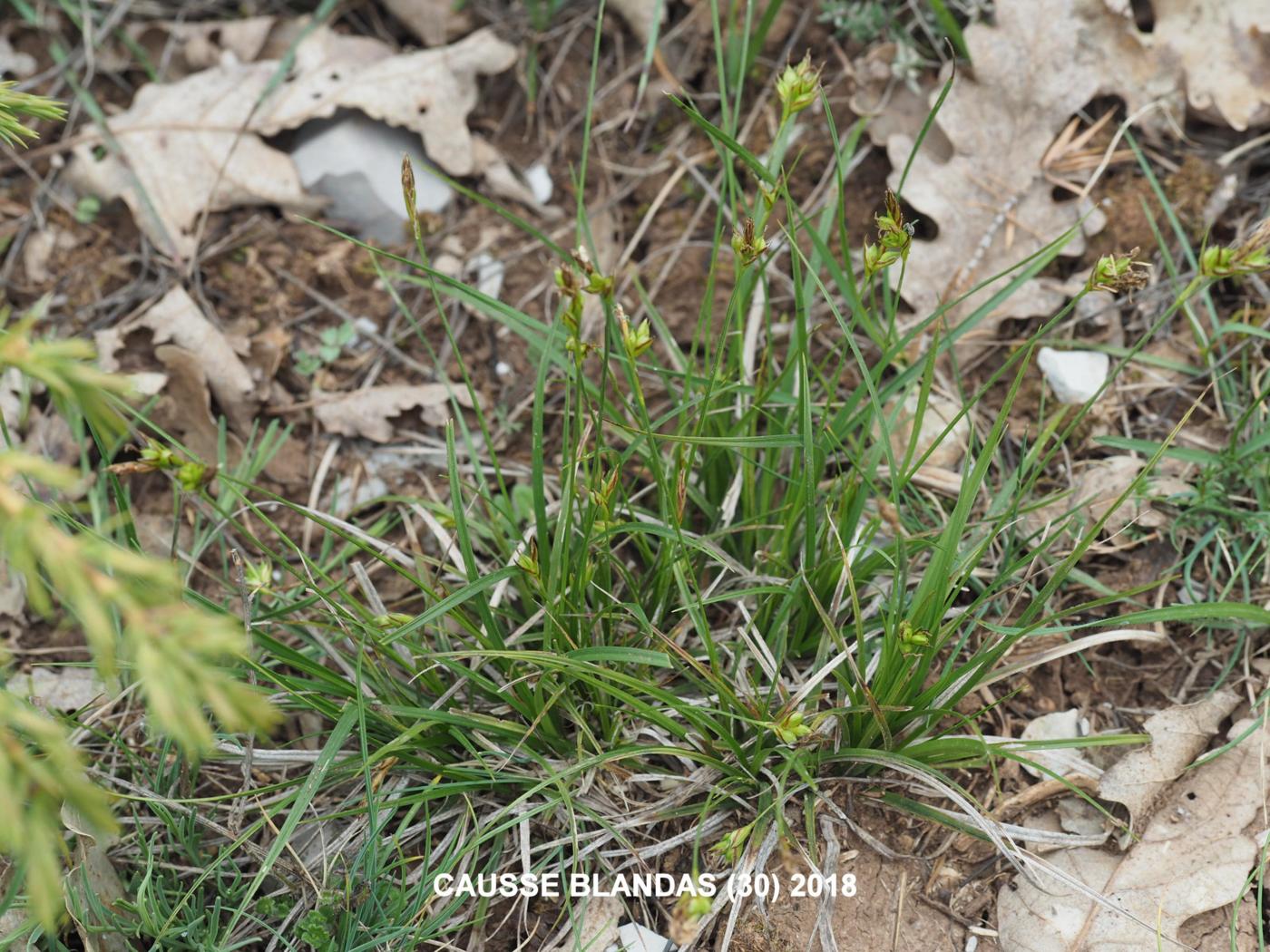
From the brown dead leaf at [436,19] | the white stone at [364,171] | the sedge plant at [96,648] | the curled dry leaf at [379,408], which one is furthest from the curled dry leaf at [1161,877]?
the brown dead leaf at [436,19]

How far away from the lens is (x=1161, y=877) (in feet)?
5.85

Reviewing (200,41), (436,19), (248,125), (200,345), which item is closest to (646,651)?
(200,345)

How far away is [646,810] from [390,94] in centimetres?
213

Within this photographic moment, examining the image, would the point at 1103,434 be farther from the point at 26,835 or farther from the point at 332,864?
the point at 26,835

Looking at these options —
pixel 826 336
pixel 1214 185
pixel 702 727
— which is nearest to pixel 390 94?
pixel 826 336

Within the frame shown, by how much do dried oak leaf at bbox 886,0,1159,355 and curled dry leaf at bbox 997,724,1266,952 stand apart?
1248 millimetres

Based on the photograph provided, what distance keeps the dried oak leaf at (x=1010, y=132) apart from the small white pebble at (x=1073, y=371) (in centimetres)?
27

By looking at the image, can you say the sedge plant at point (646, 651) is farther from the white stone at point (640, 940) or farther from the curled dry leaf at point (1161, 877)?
the curled dry leaf at point (1161, 877)

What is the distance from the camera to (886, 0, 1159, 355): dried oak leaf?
8.13 feet

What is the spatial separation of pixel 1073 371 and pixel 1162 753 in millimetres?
912

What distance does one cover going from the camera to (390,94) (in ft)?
9.21

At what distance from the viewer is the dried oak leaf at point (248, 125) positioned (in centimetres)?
276

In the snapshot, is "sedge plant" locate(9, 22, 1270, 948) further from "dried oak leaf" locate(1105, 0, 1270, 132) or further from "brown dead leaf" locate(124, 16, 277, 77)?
"brown dead leaf" locate(124, 16, 277, 77)

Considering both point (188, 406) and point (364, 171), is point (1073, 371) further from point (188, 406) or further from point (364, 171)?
point (188, 406)
